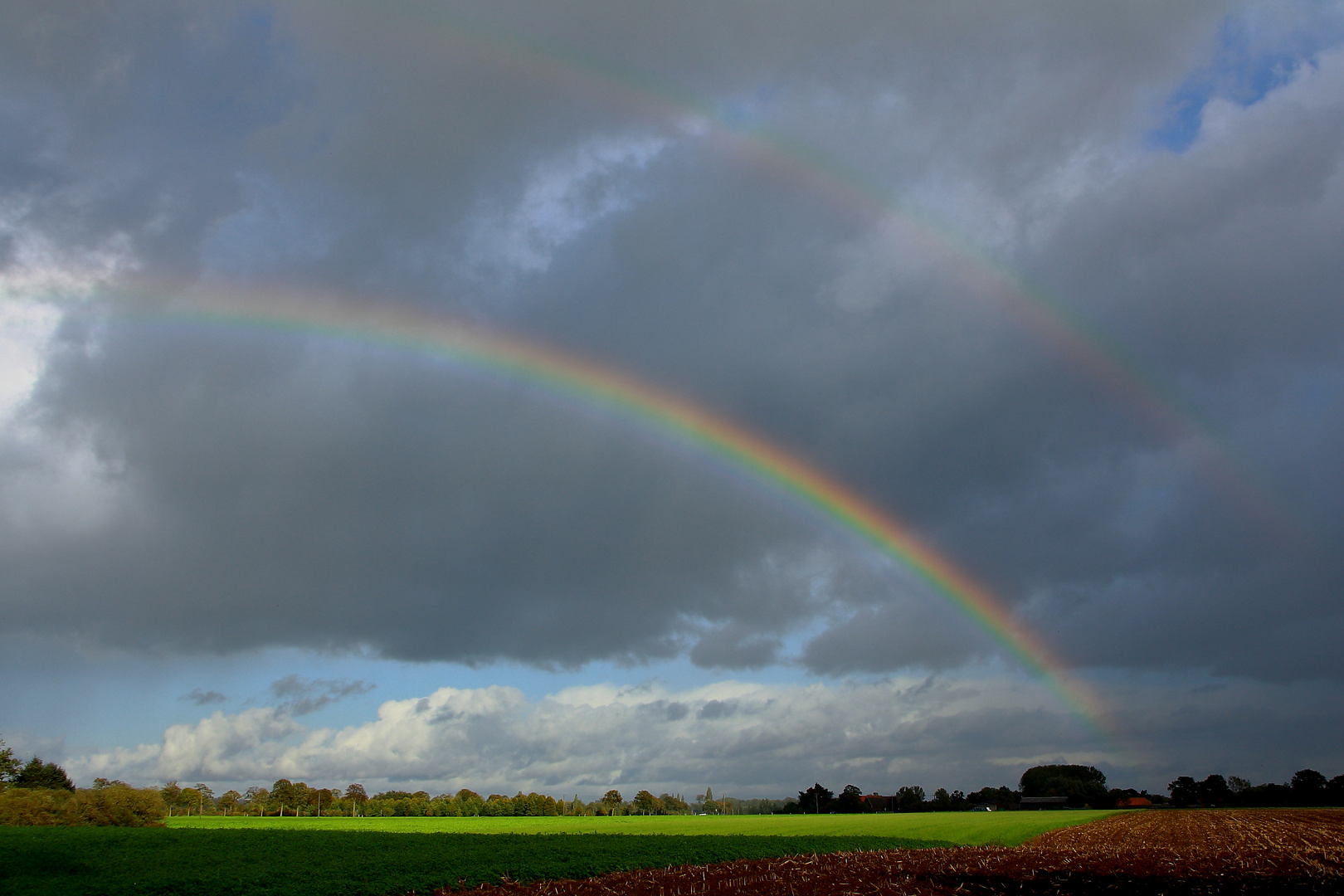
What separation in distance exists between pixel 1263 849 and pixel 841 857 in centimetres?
2780

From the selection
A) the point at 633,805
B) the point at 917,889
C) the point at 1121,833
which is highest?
the point at 917,889

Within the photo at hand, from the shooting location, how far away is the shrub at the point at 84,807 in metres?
85.0

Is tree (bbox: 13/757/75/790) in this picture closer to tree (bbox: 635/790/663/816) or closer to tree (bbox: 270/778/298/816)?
tree (bbox: 270/778/298/816)

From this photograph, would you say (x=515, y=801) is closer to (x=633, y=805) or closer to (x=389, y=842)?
(x=633, y=805)

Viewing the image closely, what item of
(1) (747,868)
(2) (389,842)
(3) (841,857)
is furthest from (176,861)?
(3) (841,857)

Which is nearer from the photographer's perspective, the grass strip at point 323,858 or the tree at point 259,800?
the grass strip at point 323,858

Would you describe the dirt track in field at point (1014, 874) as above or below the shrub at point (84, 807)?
above

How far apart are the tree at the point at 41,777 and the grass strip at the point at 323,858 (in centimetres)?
7032

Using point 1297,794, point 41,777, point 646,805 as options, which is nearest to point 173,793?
point 41,777

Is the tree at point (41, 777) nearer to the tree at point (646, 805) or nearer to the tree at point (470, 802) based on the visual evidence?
the tree at point (470, 802)

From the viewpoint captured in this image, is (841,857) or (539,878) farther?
(841,857)

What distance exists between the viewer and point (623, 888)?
1448 inches

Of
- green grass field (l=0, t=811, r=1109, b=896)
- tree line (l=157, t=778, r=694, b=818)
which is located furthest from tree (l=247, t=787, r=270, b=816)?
green grass field (l=0, t=811, r=1109, b=896)

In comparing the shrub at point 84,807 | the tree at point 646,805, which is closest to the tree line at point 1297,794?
the tree at point 646,805
